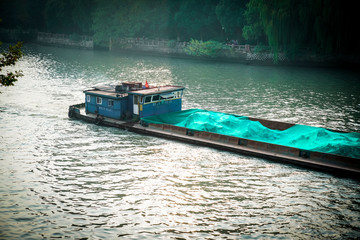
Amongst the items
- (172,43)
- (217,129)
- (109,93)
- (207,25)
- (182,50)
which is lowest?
(217,129)

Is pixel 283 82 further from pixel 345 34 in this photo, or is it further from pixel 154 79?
pixel 154 79

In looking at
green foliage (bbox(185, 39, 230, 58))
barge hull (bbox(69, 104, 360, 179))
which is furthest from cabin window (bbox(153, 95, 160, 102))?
green foliage (bbox(185, 39, 230, 58))

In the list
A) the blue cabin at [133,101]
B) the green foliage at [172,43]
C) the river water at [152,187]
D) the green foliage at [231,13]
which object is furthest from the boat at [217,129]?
the green foliage at [172,43]

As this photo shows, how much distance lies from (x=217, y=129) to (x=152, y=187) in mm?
7794

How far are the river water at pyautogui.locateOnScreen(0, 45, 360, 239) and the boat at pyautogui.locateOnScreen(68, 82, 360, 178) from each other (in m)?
0.62

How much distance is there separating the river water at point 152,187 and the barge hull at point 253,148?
1.42 ft

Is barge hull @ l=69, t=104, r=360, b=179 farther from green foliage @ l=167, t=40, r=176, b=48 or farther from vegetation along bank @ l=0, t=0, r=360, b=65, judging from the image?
green foliage @ l=167, t=40, r=176, b=48

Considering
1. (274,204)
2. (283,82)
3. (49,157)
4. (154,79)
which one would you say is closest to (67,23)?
(154,79)

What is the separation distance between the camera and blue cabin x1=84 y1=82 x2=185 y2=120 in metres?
27.7

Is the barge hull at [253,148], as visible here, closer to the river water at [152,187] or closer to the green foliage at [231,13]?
the river water at [152,187]

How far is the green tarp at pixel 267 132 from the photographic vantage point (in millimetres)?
21156

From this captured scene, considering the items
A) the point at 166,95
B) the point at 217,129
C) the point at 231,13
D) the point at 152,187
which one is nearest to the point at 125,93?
the point at 166,95

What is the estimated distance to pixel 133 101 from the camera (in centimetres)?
2825

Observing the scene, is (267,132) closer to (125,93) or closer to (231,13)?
(125,93)
